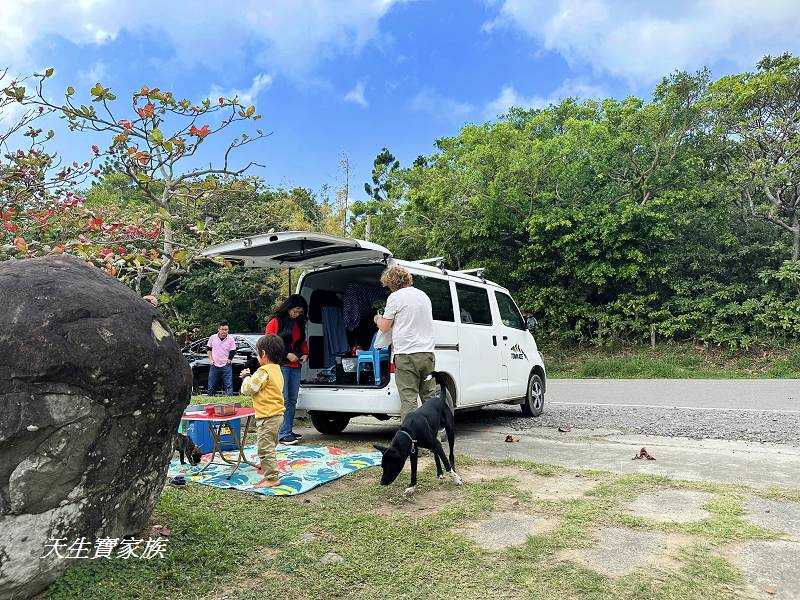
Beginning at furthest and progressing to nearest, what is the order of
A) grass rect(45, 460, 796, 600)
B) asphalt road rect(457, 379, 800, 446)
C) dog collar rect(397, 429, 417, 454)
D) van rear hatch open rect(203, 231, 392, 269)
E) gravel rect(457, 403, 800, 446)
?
asphalt road rect(457, 379, 800, 446) → gravel rect(457, 403, 800, 446) → van rear hatch open rect(203, 231, 392, 269) → dog collar rect(397, 429, 417, 454) → grass rect(45, 460, 796, 600)

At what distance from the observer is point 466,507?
4.33 m

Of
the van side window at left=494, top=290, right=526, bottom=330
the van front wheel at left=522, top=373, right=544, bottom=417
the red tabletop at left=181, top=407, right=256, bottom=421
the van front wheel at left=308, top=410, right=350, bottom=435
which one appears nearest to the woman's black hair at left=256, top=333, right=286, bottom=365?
the red tabletop at left=181, top=407, right=256, bottom=421

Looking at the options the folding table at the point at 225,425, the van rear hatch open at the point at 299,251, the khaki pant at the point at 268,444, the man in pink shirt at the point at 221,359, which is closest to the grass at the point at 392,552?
the khaki pant at the point at 268,444

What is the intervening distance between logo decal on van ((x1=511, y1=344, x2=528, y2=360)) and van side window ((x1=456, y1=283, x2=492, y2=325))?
0.70m

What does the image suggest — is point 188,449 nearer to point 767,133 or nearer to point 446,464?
point 446,464

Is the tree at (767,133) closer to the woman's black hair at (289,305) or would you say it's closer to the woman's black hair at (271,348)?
the woman's black hair at (289,305)

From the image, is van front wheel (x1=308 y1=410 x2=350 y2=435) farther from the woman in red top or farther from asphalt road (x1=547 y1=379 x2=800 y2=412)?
asphalt road (x1=547 y1=379 x2=800 y2=412)

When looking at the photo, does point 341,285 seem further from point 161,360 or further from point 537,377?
point 161,360

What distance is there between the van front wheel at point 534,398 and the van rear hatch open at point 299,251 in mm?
3467

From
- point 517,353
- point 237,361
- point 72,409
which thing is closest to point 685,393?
point 517,353

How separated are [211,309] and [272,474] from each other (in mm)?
19258

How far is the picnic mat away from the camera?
195 inches

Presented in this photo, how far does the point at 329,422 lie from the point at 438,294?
2.19 meters

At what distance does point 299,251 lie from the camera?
22.7ft
